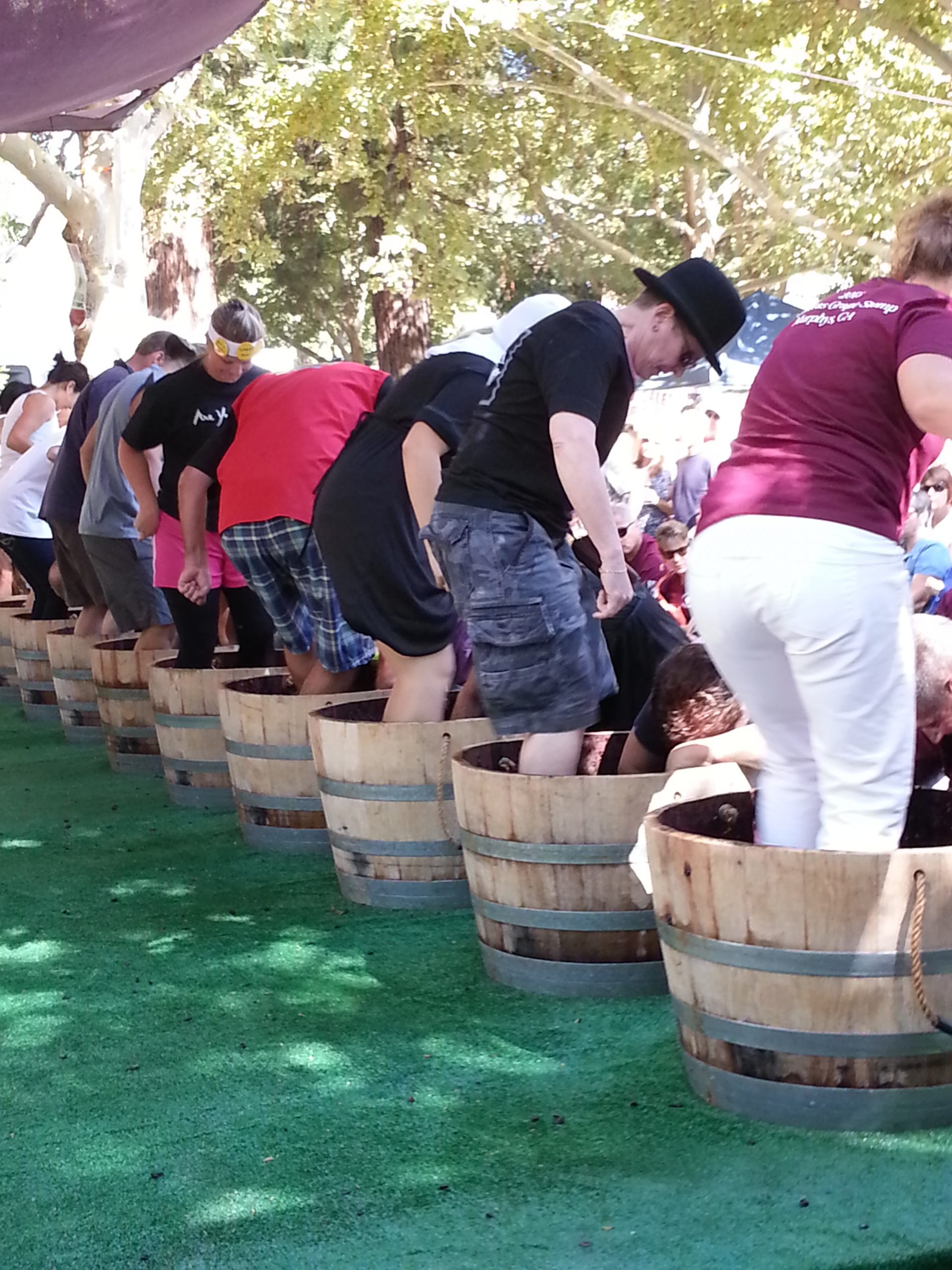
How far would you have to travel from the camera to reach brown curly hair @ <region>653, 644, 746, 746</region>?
12.2 ft

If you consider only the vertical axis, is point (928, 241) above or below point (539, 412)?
above

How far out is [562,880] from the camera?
3.51 m

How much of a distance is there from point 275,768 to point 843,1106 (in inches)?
108

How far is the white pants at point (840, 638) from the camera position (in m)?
2.74

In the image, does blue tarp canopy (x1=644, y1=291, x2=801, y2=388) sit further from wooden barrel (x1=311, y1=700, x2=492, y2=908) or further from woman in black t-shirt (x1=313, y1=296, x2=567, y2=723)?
wooden barrel (x1=311, y1=700, x2=492, y2=908)

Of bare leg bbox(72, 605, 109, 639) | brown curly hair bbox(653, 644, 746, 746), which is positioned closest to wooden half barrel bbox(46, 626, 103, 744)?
bare leg bbox(72, 605, 109, 639)

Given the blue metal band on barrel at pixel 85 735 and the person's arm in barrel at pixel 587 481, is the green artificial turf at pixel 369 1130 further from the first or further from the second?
the blue metal band on barrel at pixel 85 735

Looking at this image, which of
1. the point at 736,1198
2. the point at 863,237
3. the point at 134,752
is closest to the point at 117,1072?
the point at 736,1198

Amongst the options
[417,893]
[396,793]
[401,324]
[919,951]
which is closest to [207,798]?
[417,893]

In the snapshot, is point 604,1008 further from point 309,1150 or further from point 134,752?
point 134,752

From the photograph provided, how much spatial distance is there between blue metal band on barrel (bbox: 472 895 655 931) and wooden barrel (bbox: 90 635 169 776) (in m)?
3.61

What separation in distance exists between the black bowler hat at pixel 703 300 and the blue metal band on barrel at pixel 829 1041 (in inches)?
62.5

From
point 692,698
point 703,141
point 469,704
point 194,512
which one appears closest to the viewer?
point 692,698

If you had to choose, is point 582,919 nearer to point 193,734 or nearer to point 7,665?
point 193,734
